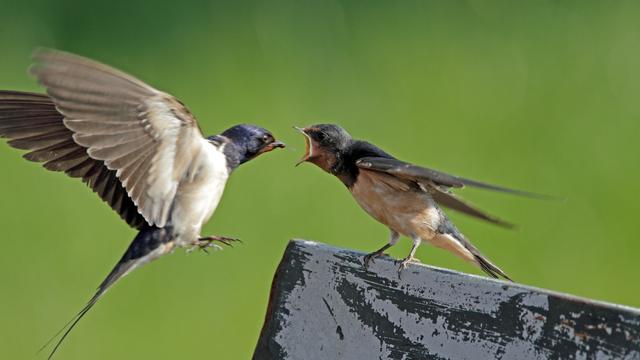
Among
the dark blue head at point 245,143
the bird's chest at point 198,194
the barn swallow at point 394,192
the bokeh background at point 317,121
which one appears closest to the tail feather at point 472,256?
the barn swallow at point 394,192

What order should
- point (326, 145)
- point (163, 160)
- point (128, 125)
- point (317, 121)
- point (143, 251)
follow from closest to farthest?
1. point (128, 125)
2. point (163, 160)
3. point (143, 251)
4. point (326, 145)
5. point (317, 121)

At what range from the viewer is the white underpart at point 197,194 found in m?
3.11

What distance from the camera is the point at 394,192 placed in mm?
3213

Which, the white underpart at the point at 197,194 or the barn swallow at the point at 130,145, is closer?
the barn swallow at the point at 130,145

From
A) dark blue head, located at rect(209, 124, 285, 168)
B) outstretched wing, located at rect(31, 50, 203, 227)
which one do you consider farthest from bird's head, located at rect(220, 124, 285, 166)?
outstretched wing, located at rect(31, 50, 203, 227)

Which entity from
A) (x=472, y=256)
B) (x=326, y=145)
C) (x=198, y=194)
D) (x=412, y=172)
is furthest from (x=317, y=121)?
(x=412, y=172)

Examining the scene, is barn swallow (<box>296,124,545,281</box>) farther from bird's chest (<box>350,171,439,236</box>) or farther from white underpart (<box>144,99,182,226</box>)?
white underpart (<box>144,99,182,226</box>)

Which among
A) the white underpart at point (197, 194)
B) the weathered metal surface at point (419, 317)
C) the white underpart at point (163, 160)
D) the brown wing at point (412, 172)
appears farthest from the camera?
the white underpart at point (197, 194)

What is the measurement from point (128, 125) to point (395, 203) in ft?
2.21

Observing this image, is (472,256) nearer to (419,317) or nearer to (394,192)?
(394,192)

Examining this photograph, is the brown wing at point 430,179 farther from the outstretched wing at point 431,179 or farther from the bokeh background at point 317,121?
the bokeh background at point 317,121

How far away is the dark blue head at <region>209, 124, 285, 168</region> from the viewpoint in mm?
3297

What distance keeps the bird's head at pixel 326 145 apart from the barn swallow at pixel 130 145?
0.39 feet

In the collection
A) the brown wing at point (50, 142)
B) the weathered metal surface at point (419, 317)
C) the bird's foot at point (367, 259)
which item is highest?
the brown wing at point (50, 142)
